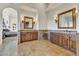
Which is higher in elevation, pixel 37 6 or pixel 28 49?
pixel 37 6

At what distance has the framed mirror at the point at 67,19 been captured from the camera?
6.38 feet

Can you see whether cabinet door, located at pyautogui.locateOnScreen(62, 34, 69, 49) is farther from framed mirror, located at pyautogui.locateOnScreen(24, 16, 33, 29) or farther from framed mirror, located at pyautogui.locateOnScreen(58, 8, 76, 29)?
framed mirror, located at pyautogui.locateOnScreen(24, 16, 33, 29)

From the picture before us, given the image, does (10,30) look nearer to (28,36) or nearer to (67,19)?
(28,36)

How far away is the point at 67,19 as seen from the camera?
2.03 meters

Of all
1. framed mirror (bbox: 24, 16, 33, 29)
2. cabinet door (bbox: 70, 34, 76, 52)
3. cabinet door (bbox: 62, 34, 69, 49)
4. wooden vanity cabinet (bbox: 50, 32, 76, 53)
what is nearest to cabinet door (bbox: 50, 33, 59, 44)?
wooden vanity cabinet (bbox: 50, 32, 76, 53)

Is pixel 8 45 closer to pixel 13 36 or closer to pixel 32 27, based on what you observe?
pixel 13 36

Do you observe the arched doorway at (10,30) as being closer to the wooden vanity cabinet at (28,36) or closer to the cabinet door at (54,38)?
the wooden vanity cabinet at (28,36)

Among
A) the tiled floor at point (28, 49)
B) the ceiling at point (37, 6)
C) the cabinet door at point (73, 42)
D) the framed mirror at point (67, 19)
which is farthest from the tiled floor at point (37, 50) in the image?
the ceiling at point (37, 6)

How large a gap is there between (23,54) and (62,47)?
2.28ft

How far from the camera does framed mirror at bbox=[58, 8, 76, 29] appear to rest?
6.38 ft

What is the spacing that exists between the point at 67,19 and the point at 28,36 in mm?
759

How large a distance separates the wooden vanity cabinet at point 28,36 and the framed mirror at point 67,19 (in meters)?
0.46

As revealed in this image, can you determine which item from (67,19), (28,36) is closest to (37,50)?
(28,36)

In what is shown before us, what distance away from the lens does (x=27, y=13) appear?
2008mm
